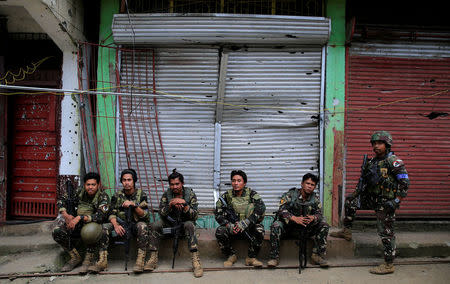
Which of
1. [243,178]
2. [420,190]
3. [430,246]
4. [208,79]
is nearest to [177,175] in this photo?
[243,178]

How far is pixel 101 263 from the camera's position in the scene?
4.31 metres

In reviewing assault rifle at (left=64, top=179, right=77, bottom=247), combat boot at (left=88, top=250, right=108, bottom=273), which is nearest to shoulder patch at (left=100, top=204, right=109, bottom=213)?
assault rifle at (left=64, top=179, right=77, bottom=247)

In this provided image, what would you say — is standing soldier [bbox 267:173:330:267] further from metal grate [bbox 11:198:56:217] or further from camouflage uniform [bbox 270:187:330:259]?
metal grate [bbox 11:198:56:217]

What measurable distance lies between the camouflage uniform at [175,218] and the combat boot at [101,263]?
0.63 metres

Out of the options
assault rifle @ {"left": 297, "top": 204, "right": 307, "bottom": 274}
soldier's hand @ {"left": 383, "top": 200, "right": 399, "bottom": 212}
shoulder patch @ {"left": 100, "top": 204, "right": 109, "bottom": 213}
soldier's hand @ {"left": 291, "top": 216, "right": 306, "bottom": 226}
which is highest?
soldier's hand @ {"left": 383, "top": 200, "right": 399, "bottom": 212}

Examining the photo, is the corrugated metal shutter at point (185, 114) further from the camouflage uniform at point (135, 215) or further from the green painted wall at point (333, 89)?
the green painted wall at point (333, 89)

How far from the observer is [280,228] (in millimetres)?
4559

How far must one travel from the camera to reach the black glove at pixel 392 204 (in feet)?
13.8

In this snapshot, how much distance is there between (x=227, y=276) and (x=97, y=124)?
3.49 metres

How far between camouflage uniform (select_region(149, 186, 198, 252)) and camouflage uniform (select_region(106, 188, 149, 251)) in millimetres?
133

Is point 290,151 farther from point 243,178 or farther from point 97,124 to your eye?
point 97,124

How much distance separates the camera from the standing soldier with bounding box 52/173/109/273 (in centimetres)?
432

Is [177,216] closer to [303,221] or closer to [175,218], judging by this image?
[175,218]

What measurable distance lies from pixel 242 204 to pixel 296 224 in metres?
0.86
